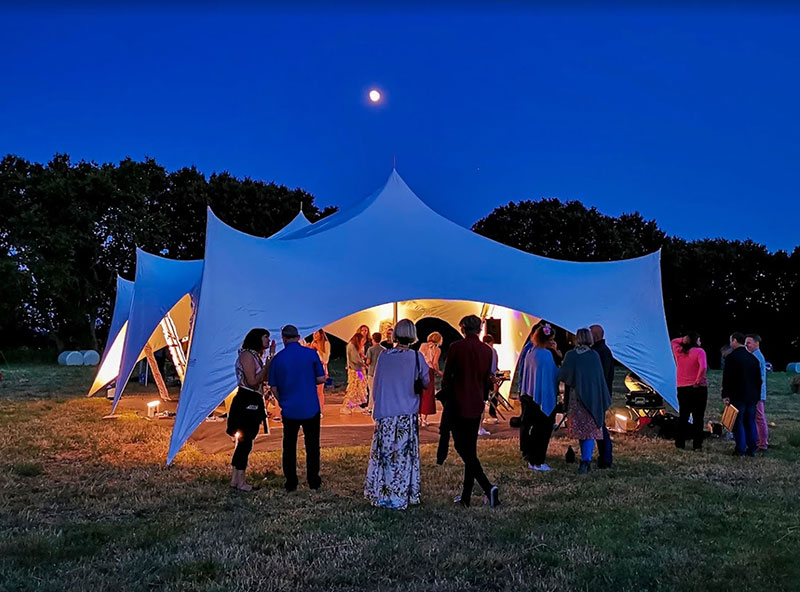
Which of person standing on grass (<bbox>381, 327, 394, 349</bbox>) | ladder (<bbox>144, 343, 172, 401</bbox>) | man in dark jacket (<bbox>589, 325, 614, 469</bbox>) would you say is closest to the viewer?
man in dark jacket (<bbox>589, 325, 614, 469</bbox>)

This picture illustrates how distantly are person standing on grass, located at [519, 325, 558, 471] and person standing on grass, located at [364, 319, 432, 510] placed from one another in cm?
181

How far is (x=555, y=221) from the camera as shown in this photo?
94.0 ft

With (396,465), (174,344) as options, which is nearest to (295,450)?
(396,465)

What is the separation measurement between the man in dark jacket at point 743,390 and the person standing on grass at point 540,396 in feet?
6.86

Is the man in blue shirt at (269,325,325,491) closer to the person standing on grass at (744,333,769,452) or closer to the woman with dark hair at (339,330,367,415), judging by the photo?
the person standing on grass at (744,333,769,452)

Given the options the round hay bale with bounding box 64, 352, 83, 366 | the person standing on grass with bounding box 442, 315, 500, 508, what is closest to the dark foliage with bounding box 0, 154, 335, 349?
the round hay bale with bounding box 64, 352, 83, 366

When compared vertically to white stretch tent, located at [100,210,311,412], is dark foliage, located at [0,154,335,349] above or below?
above

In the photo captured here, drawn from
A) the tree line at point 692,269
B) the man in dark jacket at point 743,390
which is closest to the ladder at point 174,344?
the man in dark jacket at point 743,390

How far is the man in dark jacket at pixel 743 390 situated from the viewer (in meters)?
6.83

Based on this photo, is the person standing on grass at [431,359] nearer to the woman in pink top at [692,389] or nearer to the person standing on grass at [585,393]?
the person standing on grass at [585,393]

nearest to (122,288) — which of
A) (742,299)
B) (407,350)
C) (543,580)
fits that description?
(407,350)

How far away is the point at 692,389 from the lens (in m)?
7.51

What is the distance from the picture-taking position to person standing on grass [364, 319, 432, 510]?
4.89 metres

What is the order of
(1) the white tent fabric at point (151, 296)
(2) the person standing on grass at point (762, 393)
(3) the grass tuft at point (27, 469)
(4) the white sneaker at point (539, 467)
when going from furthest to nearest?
1. (1) the white tent fabric at point (151, 296)
2. (2) the person standing on grass at point (762, 393)
3. (4) the white sneaker at point (539, 467)
4. (3) the grass tuft at point (27, 469)
